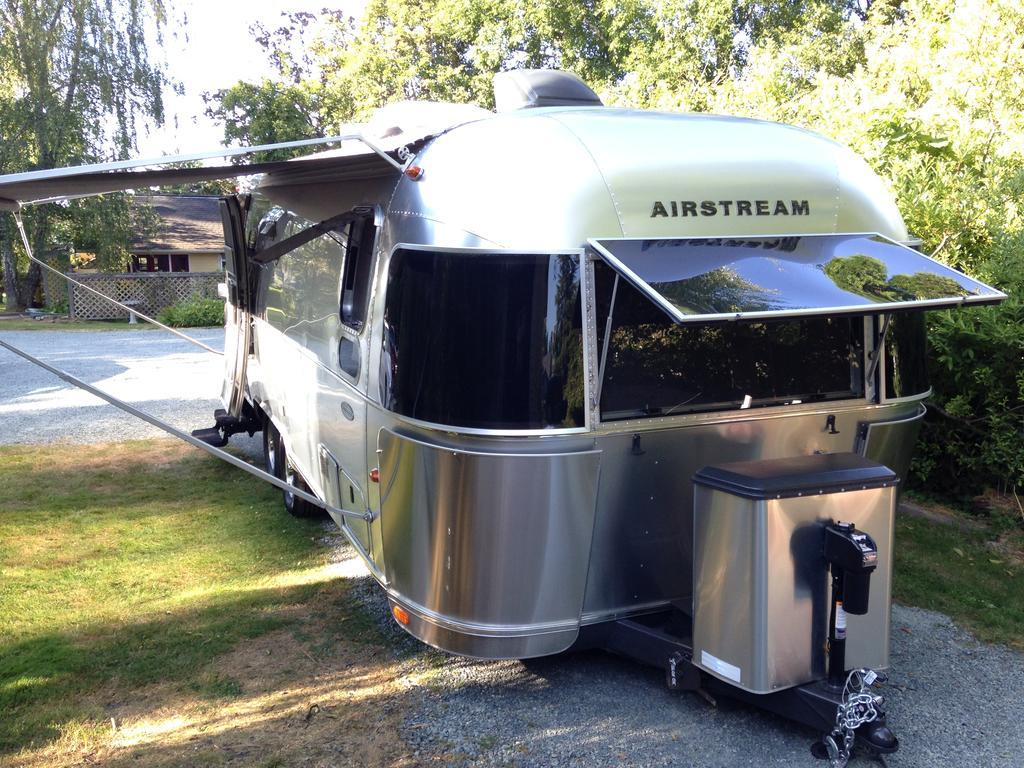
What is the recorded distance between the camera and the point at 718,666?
343 centimetres

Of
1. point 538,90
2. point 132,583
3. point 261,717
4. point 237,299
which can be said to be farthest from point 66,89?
point 261,717

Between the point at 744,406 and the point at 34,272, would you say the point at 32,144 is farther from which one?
the point at 744,406

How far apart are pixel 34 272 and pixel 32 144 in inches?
171

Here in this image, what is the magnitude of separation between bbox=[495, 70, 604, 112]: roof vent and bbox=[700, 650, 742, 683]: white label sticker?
2.93m

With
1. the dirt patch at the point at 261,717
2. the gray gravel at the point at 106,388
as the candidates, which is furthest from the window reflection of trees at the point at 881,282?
the gray gravel at the point at 106,388

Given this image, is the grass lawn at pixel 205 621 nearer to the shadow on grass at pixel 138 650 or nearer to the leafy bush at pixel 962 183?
the shadow on grass at pixel 138 650

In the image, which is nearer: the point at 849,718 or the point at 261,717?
the point at 849,718

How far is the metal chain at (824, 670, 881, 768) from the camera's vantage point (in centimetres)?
330

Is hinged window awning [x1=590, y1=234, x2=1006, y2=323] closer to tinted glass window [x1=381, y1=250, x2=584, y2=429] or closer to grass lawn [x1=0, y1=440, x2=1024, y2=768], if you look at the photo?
tinted glass window [x1=381, y1=250, x2=584, y2=429]

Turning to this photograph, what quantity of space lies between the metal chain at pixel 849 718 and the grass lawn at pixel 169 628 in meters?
1.84

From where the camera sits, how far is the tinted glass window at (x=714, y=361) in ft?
11.8

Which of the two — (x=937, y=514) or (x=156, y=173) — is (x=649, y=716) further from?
(x=937, y=514)

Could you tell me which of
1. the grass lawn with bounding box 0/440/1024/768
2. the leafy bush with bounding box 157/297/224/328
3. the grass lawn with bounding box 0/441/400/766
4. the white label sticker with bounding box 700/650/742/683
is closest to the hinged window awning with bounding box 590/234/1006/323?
the white label sticker with bounding box 700/650/742/683

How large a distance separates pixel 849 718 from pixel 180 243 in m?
32.6
